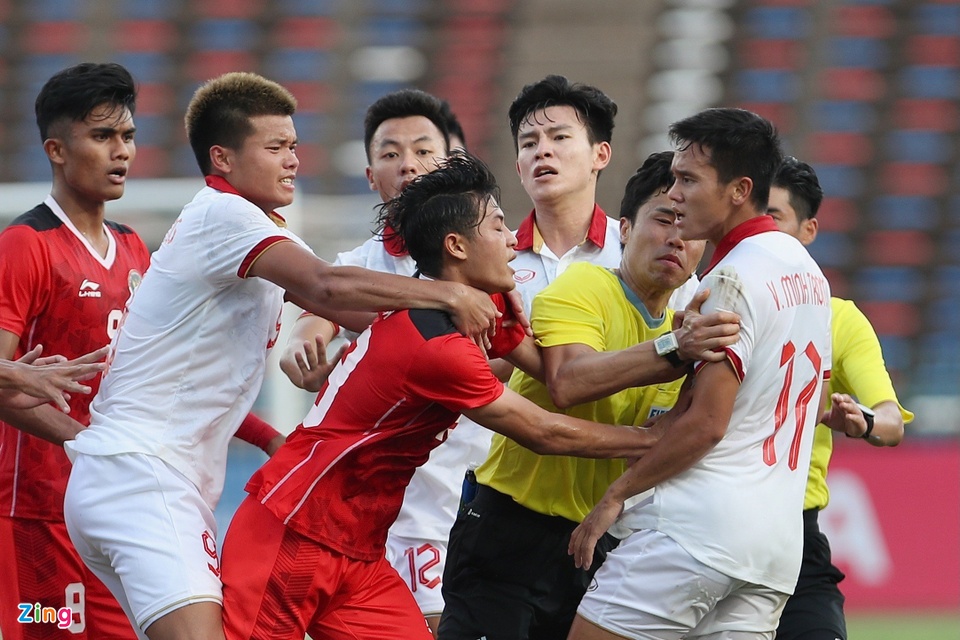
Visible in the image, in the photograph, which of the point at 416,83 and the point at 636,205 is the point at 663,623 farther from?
the point at 416,83

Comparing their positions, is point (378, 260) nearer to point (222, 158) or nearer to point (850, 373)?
point (222, 158)

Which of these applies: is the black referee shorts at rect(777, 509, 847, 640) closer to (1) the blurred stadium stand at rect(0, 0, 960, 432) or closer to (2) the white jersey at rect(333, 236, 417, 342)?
(2) the white jersey at rect(333, 236, 417, 342)

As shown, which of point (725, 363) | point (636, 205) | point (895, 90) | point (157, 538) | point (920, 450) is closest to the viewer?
point (725, 363)

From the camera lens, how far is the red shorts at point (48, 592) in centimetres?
478

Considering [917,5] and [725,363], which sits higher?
[917,5]

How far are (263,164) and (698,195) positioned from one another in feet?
4.93

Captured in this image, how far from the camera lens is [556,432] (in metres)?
3.92

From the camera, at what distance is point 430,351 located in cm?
380

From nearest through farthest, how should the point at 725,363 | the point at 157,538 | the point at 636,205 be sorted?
the point at 725,363
the point at 157,538
the point at 636,205

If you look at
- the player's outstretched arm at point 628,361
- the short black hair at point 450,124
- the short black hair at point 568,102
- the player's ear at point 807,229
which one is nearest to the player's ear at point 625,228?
the player's outstretched arm at point 628,361

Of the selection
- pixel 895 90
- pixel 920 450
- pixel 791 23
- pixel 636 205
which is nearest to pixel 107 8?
pixel 791 23

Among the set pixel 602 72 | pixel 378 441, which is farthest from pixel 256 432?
pixel 602 72

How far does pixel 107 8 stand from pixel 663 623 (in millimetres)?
13635

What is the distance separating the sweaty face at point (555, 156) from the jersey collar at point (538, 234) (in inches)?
3.8
